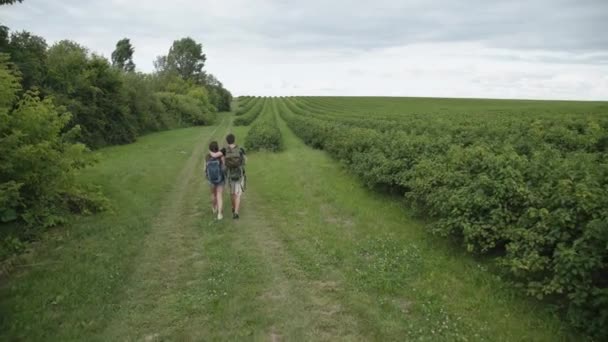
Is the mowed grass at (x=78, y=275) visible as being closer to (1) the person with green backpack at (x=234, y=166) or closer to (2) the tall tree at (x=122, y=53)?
(1) the person with green backpack at (x=234, y=166)

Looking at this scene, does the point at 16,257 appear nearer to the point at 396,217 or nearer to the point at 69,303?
the point at 69,303

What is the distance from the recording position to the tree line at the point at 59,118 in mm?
7129

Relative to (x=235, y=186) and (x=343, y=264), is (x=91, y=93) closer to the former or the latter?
(x=235, y=186)

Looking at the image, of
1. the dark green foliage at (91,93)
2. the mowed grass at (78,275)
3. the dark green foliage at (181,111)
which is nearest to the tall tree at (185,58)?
the dark green foliage at (181,111)

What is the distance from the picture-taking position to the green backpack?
10227mm

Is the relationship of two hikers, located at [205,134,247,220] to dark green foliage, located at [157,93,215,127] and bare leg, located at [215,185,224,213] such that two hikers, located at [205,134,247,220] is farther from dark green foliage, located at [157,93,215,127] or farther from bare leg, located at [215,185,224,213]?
dark green foliage, located at [157,93,215,127]

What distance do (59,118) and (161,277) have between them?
167 inches

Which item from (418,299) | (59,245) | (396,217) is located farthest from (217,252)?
(396,217)

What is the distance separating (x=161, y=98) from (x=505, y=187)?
46.6 m

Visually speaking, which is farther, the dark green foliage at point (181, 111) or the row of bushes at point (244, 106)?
the row of bushes at point (244, 106)

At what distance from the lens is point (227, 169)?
34.3 feet

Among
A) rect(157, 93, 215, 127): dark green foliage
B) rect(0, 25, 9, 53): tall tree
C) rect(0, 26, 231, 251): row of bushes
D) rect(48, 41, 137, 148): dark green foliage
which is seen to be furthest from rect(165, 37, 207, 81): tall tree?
rect(0, 25, 9, 53): tall tree

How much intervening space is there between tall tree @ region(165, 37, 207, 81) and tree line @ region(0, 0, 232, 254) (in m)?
21.0

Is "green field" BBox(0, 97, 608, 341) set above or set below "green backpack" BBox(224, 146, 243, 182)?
below
